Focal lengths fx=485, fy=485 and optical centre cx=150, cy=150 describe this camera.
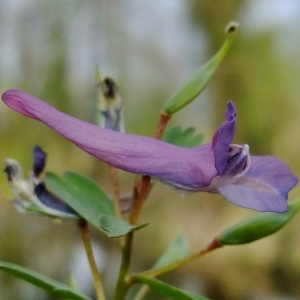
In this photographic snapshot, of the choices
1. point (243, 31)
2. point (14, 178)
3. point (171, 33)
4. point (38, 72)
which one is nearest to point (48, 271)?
point (38, 72)

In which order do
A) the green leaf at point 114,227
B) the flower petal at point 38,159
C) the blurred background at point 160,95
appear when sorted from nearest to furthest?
the green leaf at point 114,227, the flower petal at point 38,159, the blurred background at point 160,95

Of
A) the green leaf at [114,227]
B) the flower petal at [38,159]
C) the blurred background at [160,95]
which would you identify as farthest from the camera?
the blurred background at [160,95]

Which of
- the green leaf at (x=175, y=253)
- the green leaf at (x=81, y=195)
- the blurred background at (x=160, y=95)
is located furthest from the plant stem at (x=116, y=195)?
the blurred background at (x=160, y=95)

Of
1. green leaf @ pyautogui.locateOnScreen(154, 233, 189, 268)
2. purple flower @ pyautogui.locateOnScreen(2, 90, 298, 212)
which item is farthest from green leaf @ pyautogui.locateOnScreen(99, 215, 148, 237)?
green leaf @ pyautogui.locateOnScreen(154, 233, 189, 268)

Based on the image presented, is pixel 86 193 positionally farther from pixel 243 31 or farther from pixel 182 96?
pixel 243 31

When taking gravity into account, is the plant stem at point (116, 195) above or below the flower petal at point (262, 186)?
below

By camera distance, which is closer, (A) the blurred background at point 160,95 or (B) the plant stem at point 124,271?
(B) the plant stem at point 124,271

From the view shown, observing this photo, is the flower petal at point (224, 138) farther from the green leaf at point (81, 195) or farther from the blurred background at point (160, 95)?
the blurred background at point (160, 95)
